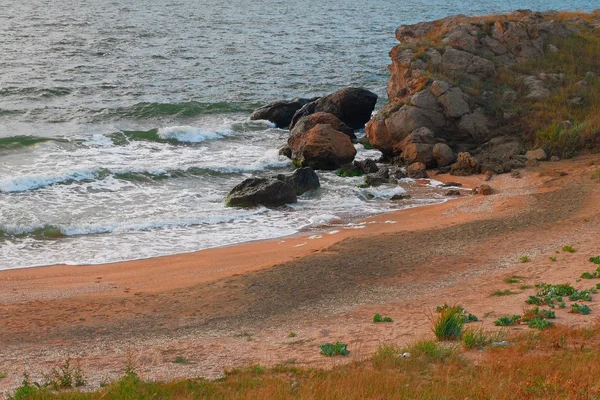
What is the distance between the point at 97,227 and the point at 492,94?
14779 mm

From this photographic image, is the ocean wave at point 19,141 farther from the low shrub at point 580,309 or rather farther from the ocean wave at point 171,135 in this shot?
the low shrub at point 580,309

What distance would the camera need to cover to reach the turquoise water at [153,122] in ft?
67.9

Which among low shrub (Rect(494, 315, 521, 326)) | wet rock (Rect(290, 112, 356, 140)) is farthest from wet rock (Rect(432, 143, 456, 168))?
low shrub (Rect(494, 315, 521, 326))

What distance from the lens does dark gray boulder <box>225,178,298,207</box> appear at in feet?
73.8

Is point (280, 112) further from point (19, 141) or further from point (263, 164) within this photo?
point (19, 141)

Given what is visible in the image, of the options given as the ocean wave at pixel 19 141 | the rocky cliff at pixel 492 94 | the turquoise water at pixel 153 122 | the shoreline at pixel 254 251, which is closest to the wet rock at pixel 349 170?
the turquoise water at pixel 153 122

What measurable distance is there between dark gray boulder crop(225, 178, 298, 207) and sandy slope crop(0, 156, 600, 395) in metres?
3.01

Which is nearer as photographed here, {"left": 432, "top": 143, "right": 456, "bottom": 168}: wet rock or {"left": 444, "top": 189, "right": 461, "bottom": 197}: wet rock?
{"left": 444, "top": 189, "right": 461, "bottom": 197}: wet rock

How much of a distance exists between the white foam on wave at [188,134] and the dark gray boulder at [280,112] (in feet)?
9.34

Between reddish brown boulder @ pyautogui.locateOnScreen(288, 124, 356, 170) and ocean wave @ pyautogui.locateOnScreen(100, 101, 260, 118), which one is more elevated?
ocean wave @ pyautogui.locateOnScreen(100, 101, 260, 118)

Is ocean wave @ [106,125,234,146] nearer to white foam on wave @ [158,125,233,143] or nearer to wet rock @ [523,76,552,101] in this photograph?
white foam on wave @ [158,125,233,143]

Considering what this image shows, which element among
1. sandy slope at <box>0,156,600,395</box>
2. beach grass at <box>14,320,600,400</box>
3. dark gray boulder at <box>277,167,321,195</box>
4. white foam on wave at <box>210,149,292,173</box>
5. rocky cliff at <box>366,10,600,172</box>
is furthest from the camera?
white foam on wave at <box>210,149,292,173</box>

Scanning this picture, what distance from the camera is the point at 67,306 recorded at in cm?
1470

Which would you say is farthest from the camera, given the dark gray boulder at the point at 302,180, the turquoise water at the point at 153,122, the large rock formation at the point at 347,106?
the large rock formation at the point at 347,106
